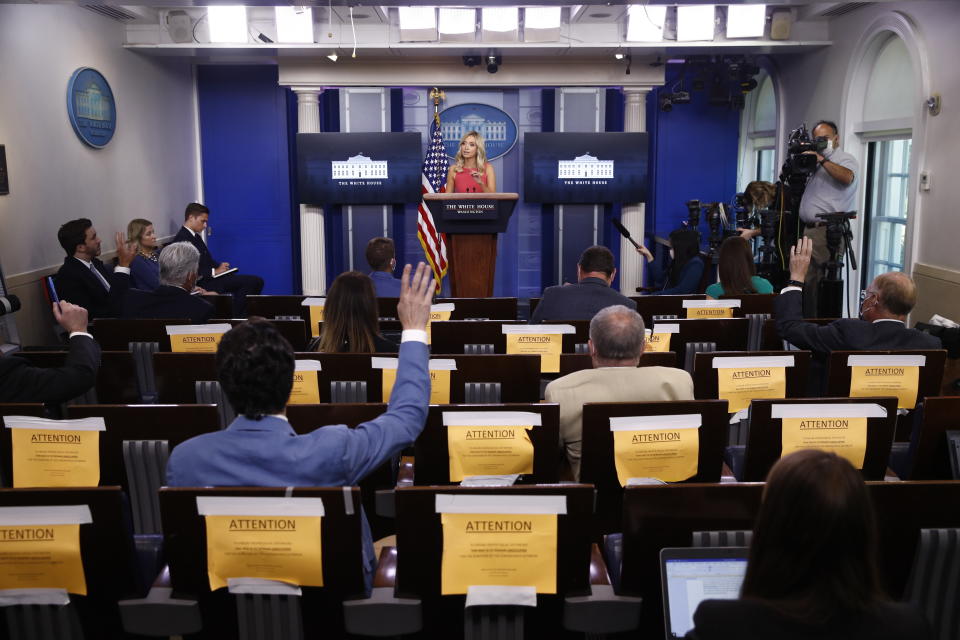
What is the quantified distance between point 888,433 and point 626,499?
1.03 m

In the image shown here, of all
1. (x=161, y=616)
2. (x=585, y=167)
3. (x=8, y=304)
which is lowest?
(x=161, y=616)

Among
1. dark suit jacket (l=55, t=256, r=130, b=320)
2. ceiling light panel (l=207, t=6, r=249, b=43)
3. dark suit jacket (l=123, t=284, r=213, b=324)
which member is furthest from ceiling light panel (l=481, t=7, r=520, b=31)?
dark suit jacket (l=123, t=284, r=213, b=324)

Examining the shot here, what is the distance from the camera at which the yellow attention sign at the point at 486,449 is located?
2244mm

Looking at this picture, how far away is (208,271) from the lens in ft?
25.9

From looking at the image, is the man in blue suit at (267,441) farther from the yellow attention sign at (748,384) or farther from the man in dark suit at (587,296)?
the man in dark suit at (587,296)

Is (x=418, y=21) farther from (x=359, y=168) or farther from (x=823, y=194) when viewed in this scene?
(x=823, y=194)

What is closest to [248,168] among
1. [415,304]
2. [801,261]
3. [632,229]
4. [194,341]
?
[632,229]

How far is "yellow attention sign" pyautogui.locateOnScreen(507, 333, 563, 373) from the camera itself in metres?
3.65

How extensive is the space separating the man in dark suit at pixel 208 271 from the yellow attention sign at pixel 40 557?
241 inches

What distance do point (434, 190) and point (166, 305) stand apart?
5073mm

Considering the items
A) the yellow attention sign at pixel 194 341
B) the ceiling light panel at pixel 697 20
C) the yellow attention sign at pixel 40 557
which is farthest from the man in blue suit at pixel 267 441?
the ceiling light panel at pixel 697 20

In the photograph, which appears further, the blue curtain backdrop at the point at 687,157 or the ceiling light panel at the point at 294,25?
the blue curtain backdrop at the point at 687,157

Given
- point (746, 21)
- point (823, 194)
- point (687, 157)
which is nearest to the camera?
point (823, 194)

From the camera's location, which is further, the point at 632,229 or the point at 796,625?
the point at 632,229
